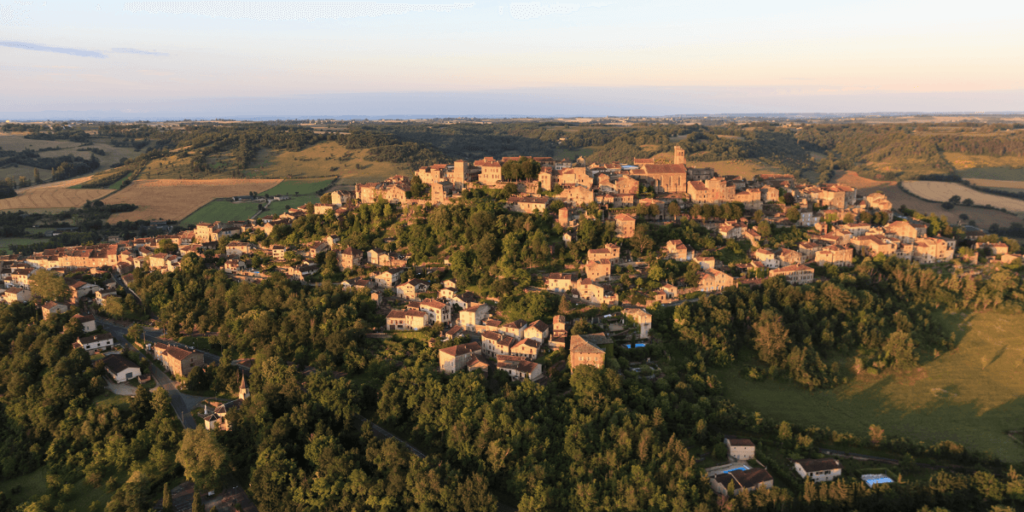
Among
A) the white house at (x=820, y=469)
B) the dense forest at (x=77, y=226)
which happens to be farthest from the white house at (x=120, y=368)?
the white house at (x=820, y=469)

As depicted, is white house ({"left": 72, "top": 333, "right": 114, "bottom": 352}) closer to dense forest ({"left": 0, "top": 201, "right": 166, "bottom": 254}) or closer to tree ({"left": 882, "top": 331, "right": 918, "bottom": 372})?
dense forest ({"left": 0, "top": 201, "right": 166, "bottom": 254})

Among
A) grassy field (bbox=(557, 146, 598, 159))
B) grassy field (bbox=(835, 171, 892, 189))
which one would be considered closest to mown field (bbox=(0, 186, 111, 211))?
grassy field (bbox=(557, 146, 598, 159))

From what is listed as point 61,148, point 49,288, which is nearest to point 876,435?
point 49,288

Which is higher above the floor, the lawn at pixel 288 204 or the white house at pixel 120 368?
the lawn at pixel 288 204

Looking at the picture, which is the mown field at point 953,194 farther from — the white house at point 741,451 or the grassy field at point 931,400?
the white house at point 741,451

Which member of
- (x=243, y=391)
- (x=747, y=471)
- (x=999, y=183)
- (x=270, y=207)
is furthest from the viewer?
(x=999, y=183)

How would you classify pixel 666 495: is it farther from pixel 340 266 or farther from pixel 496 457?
pixel 340 266

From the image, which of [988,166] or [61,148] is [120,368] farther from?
[988,166]
